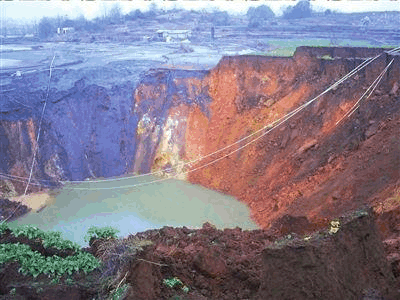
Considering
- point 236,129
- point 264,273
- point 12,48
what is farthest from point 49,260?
point 12,48

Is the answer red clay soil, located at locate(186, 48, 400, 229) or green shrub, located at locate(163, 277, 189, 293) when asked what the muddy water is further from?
green shrub, located at locate(163, 277, 189, 293)

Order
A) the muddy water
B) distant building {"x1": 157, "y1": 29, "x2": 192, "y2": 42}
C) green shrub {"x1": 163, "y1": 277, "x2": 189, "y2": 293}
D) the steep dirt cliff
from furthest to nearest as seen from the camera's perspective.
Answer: distant building {"x1": 157, "y1": 29, "x2": 192, "y2": 42}, the muddy water, the steep dirt cliff, green shrub {"x1": 163, "y1": 277, "x2": 189, "y2": 293}

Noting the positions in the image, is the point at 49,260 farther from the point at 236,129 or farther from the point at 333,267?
the point at 236,129

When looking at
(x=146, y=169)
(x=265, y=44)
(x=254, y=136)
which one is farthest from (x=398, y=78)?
(x=265, y=44)

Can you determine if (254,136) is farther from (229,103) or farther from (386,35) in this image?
(386,35)

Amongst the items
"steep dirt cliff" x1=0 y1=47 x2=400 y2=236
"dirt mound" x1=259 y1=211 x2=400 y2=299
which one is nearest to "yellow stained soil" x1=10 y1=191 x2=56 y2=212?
"steep dirt cliff" x1=0 y1=47 x2=400 y2=236
